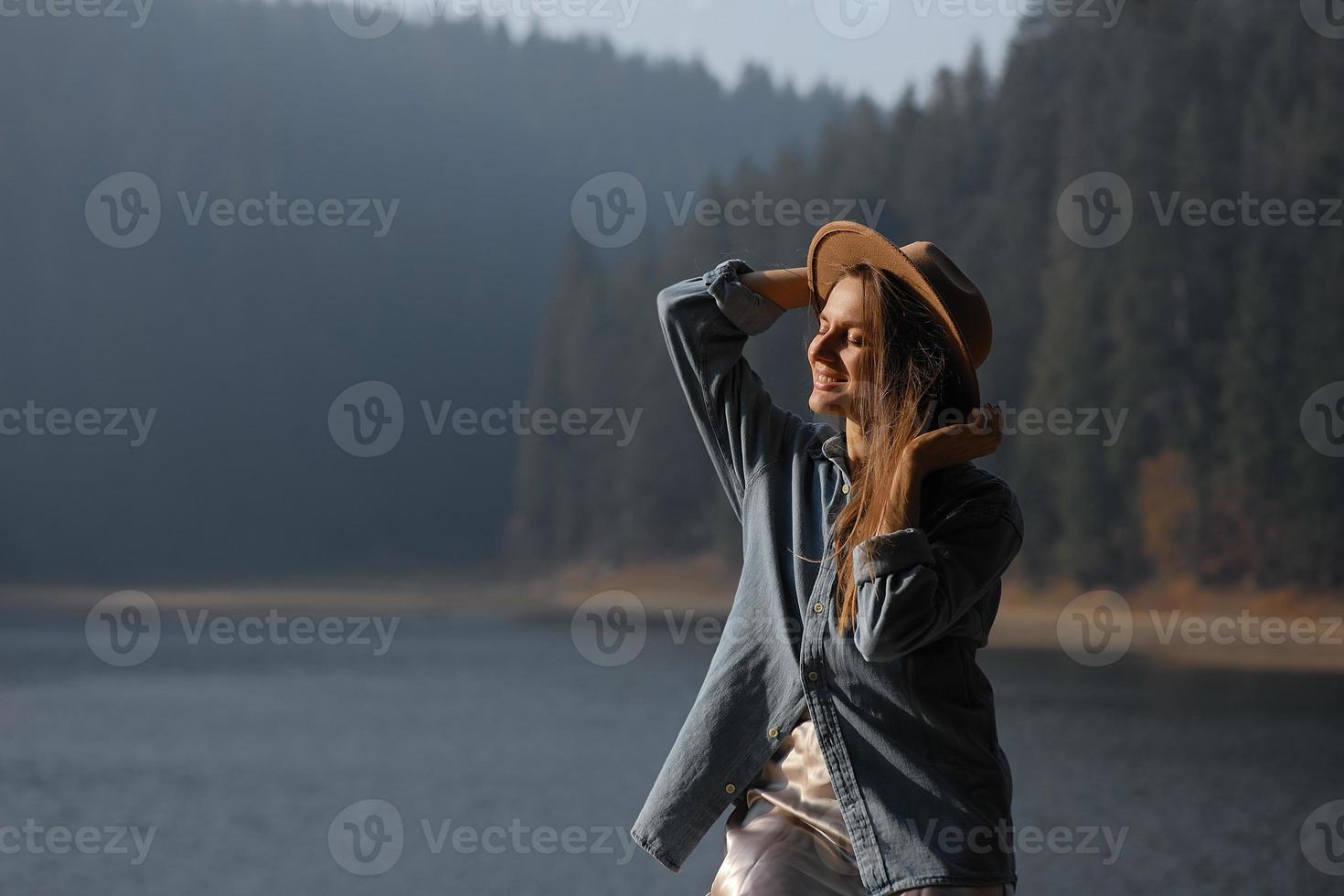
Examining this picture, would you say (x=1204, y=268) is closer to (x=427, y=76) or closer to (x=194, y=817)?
(x=194, y=817)

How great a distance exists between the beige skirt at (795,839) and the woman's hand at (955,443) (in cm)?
30

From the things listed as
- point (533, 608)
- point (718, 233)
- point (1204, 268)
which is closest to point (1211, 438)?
point (1204, 268)

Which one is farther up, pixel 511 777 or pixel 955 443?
pixel 955 443

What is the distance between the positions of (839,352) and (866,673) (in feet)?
1.16

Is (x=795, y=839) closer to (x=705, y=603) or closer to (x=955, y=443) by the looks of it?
(x=955, y=443)

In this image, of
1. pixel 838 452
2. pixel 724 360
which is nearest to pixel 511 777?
→ pixel 724 360

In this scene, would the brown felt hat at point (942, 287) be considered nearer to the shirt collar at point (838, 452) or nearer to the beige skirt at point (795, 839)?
the shirt collar at point (838, 452)

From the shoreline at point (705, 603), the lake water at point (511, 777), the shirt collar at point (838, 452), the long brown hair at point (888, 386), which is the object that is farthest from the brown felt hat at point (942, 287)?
the shoreline at point (705, 603)

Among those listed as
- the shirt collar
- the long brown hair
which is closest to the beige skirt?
the long brown hair

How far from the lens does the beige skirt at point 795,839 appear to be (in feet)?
4.89

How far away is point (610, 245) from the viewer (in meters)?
51.1

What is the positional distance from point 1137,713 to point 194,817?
859cm

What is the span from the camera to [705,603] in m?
31.6

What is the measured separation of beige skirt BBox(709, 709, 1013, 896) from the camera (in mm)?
1491
